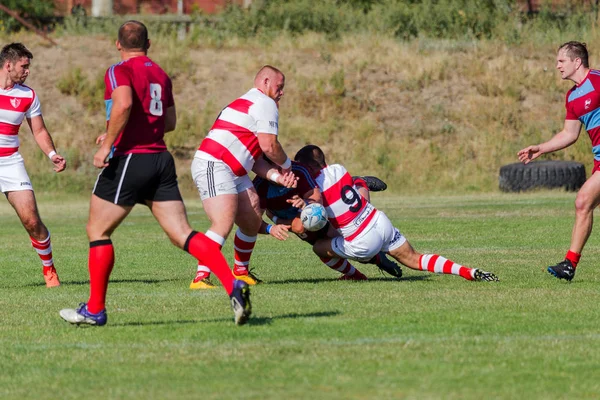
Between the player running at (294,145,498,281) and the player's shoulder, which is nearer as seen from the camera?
the player running at (294,145,498,281)

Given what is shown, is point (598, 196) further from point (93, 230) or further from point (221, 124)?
point (93, 230)

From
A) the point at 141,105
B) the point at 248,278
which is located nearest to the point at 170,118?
the point at 141,105

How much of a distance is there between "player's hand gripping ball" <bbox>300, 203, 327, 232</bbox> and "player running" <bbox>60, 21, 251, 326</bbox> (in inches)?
79.1

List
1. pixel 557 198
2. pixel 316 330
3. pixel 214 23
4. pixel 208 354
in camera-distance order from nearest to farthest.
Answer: pixel 208 354 → pixel 316 330 → pixel 557 198 → pixel 214 23

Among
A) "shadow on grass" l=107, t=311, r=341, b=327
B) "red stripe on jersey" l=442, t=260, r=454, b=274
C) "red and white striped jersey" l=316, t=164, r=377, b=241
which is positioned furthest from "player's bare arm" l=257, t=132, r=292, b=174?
"red stripe on jersey" l=442, t=260, r=454, b=274

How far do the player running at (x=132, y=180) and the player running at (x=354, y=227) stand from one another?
2568 millimetres

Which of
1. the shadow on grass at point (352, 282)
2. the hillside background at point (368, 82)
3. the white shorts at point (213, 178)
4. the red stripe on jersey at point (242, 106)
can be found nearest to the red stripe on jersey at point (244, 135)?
the red stripe on jersey at point (242, 106)

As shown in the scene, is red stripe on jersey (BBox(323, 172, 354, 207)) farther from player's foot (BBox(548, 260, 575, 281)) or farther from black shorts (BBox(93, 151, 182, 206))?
black shorts (BBox(93, 151, 182, 206))

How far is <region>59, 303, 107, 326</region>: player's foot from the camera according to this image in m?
7.69

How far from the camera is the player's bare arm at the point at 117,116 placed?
7.44m

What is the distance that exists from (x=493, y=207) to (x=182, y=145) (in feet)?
41.6

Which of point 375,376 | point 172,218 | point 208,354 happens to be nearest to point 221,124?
point 172,218

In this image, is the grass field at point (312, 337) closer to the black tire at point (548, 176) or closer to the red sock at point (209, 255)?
the red sock at point (209, 255)

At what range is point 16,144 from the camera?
11.0 metres
